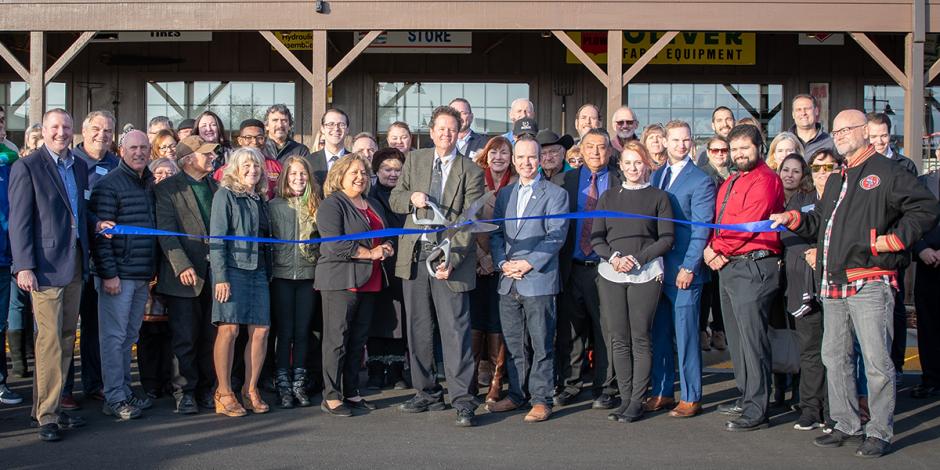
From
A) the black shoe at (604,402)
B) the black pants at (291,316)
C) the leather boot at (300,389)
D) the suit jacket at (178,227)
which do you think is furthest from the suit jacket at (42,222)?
the black shoe at (604,402)

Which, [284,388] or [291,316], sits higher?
[291,316]

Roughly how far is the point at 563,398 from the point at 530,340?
53 cm

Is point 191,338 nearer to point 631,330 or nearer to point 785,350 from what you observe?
point 631,330

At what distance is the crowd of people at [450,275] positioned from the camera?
20.7ft

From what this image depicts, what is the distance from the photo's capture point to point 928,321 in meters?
7.62

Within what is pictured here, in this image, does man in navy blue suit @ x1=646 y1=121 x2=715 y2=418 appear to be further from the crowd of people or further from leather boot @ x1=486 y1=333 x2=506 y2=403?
leather boot @ x1=486 y1=333 x2=506 y2=403

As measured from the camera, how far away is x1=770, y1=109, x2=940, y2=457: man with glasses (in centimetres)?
574

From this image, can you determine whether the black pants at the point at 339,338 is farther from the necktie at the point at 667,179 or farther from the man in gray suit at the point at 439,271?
the necktie at the point at 667,179

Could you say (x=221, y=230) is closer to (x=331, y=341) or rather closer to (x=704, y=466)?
(x=331, y=341)

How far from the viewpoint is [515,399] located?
7.05m

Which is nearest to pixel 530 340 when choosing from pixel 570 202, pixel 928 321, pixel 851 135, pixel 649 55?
pixel 570 202

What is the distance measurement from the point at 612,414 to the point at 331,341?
2.06m

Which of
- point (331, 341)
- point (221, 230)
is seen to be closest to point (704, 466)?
point (331, 341)

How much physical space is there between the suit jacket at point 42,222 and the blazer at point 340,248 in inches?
64.7
